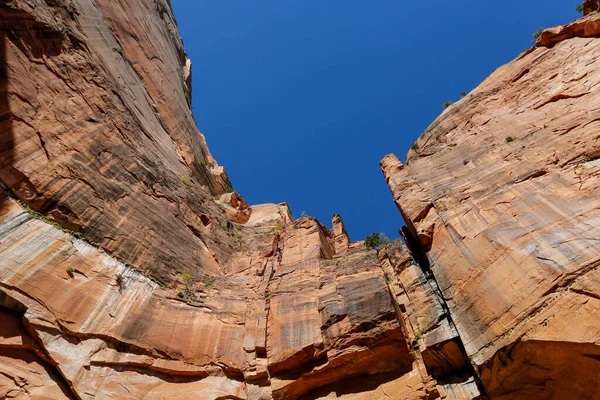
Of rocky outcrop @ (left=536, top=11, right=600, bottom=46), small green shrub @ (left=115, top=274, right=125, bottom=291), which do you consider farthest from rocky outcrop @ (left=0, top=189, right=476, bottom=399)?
rocky outcrop @ (left=536, top=11, right=600, bottom=46)

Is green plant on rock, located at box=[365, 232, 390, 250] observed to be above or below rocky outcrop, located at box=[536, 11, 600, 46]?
below

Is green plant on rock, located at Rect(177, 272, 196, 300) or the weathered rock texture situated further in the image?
green plant on rock, located at Rect(177, 272, 196, 300)

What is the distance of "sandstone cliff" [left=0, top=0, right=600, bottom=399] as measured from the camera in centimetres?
1256

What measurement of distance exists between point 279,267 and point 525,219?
484 inches

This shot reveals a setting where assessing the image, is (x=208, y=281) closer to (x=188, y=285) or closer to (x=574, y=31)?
(x=188, y=285)

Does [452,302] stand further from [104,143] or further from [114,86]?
[114,86]

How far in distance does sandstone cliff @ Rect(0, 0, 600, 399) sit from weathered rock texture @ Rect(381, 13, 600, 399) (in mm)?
76

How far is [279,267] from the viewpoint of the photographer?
21.6m

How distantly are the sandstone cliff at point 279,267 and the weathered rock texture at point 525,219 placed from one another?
8cm

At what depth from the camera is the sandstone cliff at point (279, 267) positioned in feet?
41.2

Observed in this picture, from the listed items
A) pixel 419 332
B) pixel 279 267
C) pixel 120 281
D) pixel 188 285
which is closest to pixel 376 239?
pixel 279 267

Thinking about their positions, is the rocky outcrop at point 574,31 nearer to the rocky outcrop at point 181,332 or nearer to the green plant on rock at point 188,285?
the rocky outcrop at point 181,332

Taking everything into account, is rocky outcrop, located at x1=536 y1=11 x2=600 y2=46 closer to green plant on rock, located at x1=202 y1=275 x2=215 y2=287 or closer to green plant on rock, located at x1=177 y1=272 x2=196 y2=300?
green plant on rock, located at x1=202 y1=275 x2=215 y2=287

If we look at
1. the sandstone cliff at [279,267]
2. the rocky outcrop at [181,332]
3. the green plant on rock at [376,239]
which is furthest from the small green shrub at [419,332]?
the green plant on rock at [376,239]
